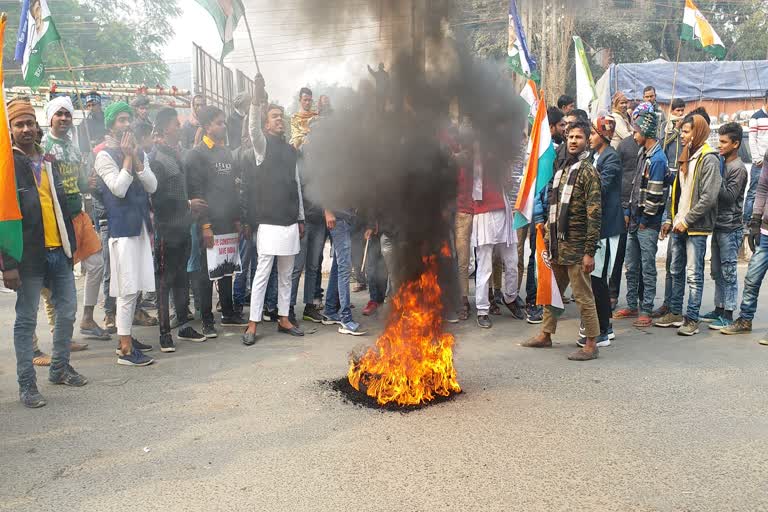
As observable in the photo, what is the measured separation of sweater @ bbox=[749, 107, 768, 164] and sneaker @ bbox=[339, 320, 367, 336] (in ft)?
24.9

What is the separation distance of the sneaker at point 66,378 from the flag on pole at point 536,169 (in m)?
4.58

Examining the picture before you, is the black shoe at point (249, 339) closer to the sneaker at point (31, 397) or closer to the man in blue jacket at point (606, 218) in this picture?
the sneaker at point (31, 397)

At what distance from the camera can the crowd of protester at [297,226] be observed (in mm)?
4785

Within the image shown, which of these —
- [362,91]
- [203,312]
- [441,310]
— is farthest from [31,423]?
[362,91]

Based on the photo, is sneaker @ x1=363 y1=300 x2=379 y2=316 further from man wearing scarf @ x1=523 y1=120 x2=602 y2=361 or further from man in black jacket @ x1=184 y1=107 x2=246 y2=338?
man wearing scarf @ x1=523 y1=120 x2=602 y2=361

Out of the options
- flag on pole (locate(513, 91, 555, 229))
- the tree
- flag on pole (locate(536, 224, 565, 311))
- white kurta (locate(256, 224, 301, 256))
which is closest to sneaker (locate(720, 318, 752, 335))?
flag on pole (locate(536, 224, 565, 311))

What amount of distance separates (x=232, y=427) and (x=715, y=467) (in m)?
2.94

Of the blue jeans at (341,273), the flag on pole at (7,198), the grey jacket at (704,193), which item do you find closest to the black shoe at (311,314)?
the blue jeans at (341,273)

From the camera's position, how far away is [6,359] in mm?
5547

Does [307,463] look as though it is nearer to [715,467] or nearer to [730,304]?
[715,467]

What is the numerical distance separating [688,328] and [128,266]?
5.63m

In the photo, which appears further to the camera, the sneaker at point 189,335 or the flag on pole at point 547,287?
the sneaker at point 189,335

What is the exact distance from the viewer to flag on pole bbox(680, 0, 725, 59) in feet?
30.1

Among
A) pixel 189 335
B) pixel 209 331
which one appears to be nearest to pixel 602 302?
pixel 209 331
